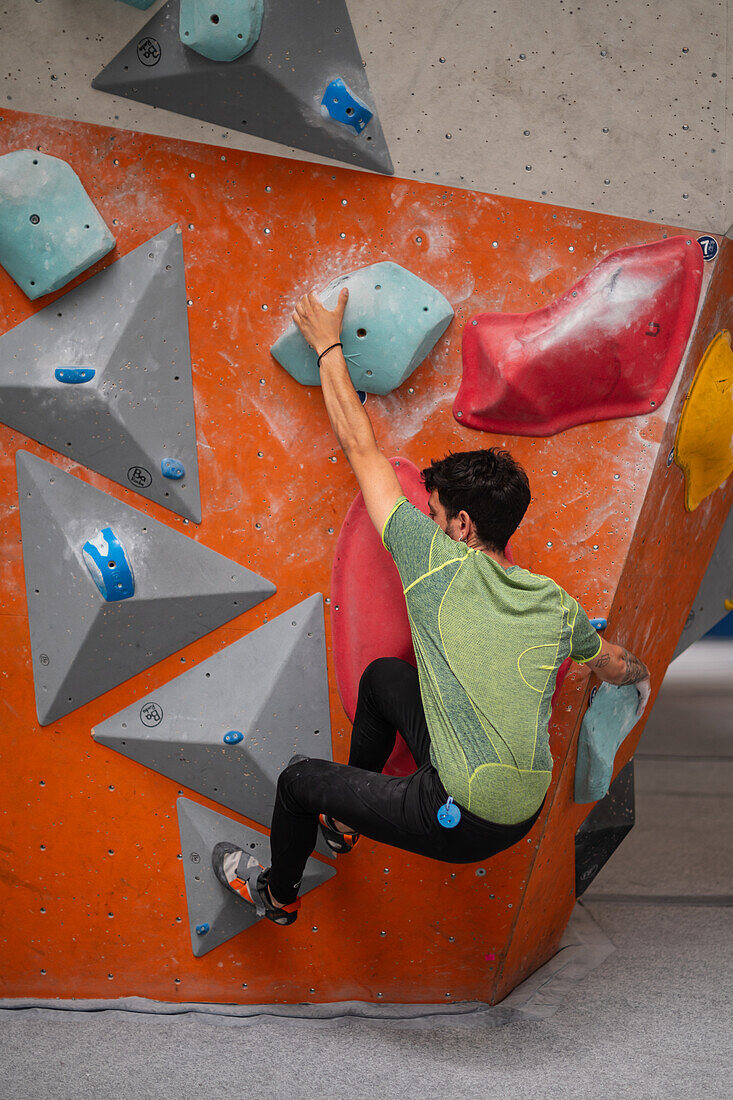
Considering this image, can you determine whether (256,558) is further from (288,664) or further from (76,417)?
(76,417)

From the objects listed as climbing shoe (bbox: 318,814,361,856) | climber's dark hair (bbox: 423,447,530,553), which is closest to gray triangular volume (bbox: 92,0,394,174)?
climber's dark hair (bbox: 423,447,530,553)

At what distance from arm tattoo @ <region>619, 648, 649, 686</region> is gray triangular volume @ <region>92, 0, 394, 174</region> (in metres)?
1.16

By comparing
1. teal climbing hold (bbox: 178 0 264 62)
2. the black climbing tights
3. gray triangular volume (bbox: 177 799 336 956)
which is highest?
teal climbing hold (bbox: 178 0 264 62)

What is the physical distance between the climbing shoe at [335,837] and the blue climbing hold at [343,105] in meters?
1.49

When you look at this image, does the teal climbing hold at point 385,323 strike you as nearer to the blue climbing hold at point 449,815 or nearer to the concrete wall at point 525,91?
the concrete wall at point 525,91

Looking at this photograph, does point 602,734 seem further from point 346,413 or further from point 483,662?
point 346,413

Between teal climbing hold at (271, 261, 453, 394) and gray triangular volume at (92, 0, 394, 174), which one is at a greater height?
gray triangular volume at (92, 0, 394, 174)

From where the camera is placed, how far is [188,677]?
203cm

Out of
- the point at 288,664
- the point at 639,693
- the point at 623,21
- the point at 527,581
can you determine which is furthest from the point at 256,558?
the point at 623,21

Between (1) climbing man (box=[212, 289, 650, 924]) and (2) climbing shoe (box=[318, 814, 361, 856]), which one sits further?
(2) climbing shoe (box=[318, 814, 361, 856])

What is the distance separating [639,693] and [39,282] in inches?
64.1

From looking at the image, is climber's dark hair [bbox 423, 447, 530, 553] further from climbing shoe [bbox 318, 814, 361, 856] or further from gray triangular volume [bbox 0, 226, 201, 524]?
climbing shoe [bbox 318, 814, 361, 856]

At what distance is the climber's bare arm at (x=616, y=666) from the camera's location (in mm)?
1854

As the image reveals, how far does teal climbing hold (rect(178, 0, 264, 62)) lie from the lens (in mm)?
1753
